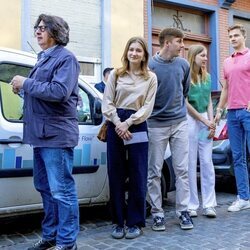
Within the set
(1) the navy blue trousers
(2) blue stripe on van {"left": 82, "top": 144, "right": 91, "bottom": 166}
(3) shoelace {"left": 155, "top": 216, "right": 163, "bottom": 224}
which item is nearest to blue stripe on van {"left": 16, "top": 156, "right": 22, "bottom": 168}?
(2) blue stripe on van {"left": 82, "top": 144, "right": 91, "bottom": 166}

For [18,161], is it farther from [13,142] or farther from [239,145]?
[239,145]

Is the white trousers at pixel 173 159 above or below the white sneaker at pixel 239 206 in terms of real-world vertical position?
above

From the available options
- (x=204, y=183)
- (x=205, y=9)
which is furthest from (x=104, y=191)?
(x=205, y=9)

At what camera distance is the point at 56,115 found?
339cm

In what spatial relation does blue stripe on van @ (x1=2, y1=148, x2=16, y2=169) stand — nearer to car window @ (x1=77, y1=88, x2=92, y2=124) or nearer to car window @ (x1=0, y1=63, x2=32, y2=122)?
car window @ (x1=0, y1=63, x2=32, y2=122)

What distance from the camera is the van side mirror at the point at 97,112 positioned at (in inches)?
178

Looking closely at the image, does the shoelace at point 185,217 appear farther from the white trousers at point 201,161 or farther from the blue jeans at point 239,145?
the blue jeans at point 239,145

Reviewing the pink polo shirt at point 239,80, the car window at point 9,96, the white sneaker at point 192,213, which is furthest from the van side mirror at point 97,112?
the pink polo shirt at point 239,80

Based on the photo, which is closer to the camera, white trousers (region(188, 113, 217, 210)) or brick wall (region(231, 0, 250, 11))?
white trousers (region(188, 113, 217, 210))

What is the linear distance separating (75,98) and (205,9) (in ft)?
31.0

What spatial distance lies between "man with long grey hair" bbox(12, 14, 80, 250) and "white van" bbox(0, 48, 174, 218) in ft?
1.63

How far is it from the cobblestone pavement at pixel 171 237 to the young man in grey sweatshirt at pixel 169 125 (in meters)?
0.18

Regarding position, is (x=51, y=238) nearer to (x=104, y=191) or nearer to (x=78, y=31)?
(x=104, y=191)

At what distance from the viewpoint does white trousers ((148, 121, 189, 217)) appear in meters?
4.46
